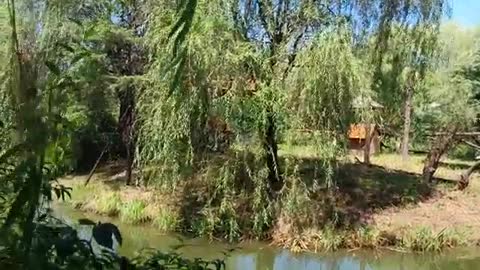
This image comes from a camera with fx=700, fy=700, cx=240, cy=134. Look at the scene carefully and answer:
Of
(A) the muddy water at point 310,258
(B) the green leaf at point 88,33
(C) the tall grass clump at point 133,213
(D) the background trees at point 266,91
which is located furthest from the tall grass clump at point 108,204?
(B) the green leaf at point 88,33

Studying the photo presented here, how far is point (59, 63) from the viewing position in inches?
61.6

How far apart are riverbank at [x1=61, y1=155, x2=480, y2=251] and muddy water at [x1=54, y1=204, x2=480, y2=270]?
190 millimetres

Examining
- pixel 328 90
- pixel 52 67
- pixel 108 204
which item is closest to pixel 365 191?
pixel 328 90

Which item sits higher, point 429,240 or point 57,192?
point 57,192

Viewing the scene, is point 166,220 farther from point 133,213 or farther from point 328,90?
point 328,90

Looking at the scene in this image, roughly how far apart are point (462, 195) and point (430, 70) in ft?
7.27

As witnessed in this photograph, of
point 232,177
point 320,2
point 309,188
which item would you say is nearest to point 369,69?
point 320,2

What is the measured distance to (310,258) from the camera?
8.62 metres

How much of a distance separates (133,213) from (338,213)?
2.91 m

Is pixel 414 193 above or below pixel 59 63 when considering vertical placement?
below

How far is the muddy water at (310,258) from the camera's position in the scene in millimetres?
8234

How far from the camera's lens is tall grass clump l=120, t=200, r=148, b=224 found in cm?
998

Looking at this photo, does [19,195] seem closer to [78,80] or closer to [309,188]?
[78,80]

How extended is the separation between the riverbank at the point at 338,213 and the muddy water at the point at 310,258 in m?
0.19
